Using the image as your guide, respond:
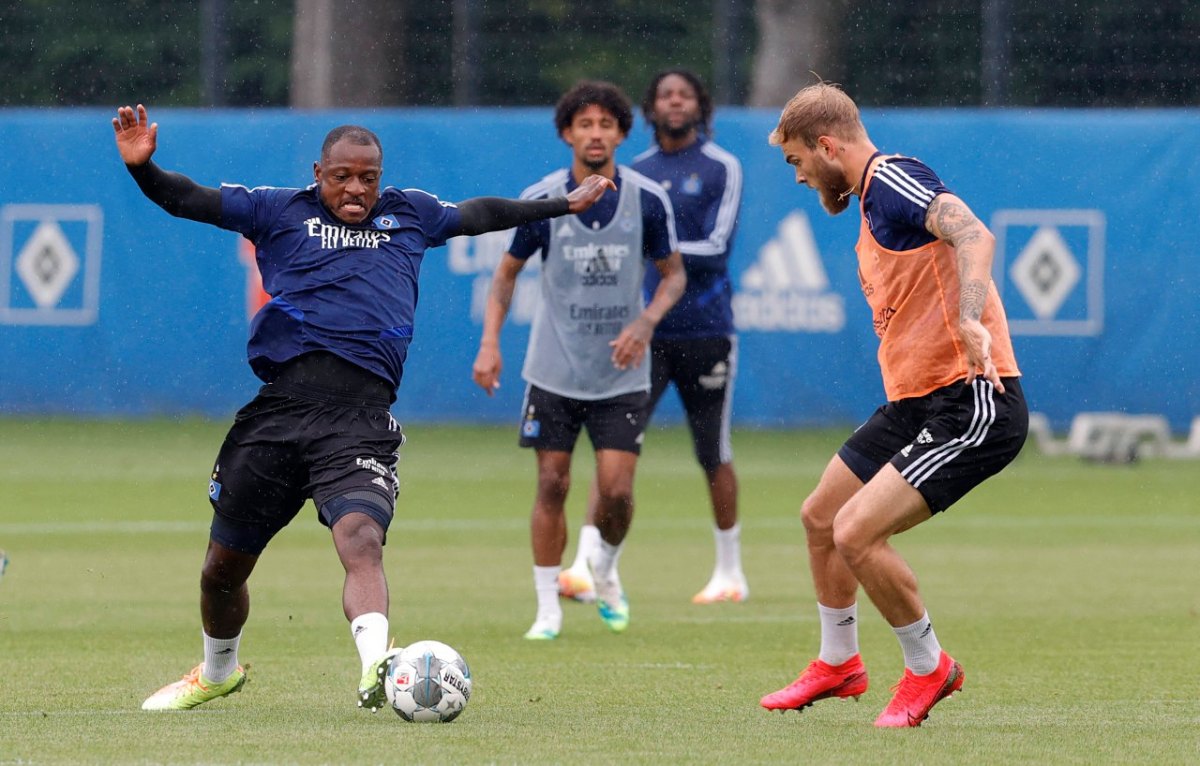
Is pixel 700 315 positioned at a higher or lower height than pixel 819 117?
lower

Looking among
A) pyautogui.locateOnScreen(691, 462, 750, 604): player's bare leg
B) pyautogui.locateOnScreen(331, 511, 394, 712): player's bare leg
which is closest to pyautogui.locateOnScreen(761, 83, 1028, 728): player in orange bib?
pyautogui.locateOnScreen(331, 511, 394, 712): player's bare leg


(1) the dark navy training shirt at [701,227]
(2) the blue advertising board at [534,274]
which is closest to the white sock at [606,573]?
(1) the dark navy training shirt at [701,227]

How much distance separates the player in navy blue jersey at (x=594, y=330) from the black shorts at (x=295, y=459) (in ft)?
9.00

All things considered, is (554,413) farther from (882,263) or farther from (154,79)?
(154,79)

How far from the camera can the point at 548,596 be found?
991 cm

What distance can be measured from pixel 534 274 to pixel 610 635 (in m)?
11.6

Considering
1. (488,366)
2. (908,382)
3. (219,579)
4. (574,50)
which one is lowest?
(219,579)

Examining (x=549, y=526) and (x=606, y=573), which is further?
(x=606, y=573)

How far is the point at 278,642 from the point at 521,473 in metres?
9.46

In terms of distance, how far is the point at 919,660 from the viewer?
705 centimetres

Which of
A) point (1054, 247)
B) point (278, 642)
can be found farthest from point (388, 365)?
point (1054, 247)

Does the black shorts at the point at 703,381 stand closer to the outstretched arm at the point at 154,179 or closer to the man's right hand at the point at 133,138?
the outstretched arm at the point at 154,179

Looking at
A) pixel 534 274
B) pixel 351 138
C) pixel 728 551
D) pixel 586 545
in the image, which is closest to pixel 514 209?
pixel 351 138

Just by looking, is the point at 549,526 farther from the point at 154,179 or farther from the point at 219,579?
the point at 154,179
